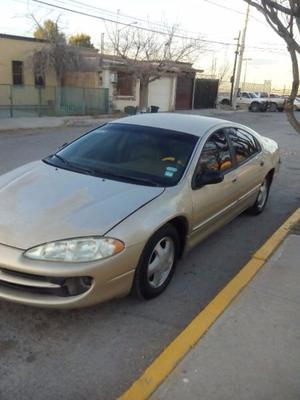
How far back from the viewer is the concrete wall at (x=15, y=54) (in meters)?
24.3

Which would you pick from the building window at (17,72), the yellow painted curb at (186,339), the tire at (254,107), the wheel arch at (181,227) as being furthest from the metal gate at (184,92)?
the yellow painted curb at (186,339)

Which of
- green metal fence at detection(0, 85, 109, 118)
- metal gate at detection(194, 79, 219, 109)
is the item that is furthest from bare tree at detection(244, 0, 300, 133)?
metal gate at detection(194, 79, 219, 109)

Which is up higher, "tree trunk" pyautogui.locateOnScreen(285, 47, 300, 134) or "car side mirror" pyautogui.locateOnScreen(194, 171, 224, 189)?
"tree trunk" pyautogui.locateOnScreen(285, 47, 300, 134)

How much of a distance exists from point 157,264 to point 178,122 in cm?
184

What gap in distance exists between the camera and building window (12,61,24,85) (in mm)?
25031

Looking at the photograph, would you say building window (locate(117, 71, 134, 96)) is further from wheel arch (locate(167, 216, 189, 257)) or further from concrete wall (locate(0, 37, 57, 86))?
wheel arch (locate(167, 216, 189, 257))

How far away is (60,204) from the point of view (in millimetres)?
3344

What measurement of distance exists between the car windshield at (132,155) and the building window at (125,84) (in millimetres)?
23132

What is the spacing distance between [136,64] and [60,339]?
24.3 m

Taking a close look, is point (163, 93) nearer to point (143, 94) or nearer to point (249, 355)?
point (143, 94)

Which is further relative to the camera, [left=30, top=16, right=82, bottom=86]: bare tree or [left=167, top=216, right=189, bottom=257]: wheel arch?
[left=30, top=16, right=82, bottom=86]: bare tree

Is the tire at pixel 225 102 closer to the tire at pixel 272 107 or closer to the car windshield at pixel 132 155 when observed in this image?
the tire at pixel 272 107

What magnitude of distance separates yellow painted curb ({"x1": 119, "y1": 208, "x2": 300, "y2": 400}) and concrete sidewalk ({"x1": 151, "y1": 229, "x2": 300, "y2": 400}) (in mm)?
44

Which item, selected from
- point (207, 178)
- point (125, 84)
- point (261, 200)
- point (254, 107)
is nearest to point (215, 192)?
point (207, 178)
